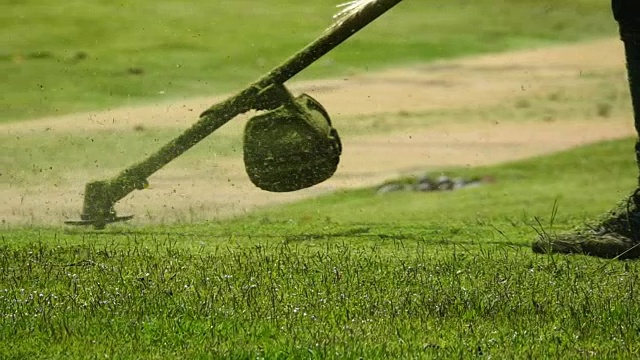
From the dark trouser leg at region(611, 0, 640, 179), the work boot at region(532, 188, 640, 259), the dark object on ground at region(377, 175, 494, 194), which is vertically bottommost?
the dark object on ground at region(377, 175, 494, 194)

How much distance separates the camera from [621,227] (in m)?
8.97

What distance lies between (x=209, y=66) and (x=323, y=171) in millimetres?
7355

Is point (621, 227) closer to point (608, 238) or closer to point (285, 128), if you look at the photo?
point (608, 238)

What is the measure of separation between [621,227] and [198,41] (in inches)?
386

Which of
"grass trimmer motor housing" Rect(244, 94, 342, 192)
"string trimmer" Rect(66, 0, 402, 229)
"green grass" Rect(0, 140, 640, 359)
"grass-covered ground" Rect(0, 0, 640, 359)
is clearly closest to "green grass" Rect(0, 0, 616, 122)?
"grass-covered ground" Rect(0, 0, 640, 359)

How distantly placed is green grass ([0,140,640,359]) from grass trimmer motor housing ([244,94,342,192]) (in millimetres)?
424

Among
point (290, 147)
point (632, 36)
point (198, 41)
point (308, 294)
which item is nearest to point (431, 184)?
point (290, 147)

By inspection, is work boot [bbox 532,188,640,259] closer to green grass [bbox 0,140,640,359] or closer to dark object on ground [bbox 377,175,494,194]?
green grass [bbox 0,140,640,359]

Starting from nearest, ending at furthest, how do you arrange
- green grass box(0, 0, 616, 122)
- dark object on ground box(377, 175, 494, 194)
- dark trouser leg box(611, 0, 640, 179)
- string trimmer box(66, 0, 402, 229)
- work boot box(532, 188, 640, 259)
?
dark trouser leg box(611, 0, 640, 179) → work boot box(532, 188, 640, 259) → string trimmer box(66, 0, 402, 229) → dark object on ground box(377, 175, 494, 194) → green grass box(0, 0, 616, 122)

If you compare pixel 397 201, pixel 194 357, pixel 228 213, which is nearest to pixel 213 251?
pixel 228 213

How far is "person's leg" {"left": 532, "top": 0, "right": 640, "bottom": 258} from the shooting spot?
8.63 metres

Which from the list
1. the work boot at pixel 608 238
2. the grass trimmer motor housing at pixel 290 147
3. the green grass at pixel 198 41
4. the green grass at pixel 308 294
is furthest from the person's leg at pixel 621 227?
the green grass at pixel 198 41

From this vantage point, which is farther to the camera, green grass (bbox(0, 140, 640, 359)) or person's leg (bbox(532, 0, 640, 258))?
person's leg (bbox(532, 0, 640, 258))

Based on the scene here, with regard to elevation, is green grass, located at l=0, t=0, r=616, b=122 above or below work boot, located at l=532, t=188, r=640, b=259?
below
